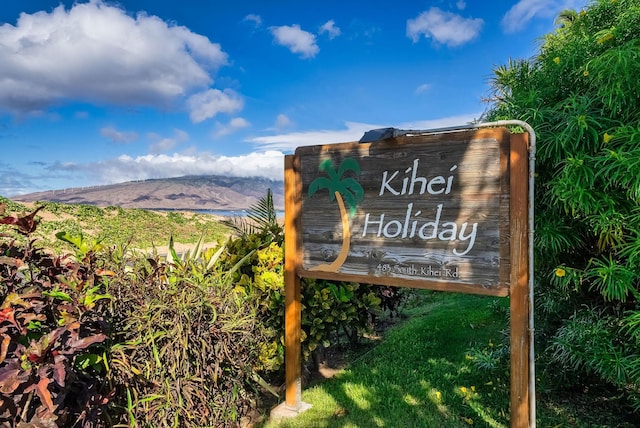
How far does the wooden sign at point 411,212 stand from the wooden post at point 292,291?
0.08 meters

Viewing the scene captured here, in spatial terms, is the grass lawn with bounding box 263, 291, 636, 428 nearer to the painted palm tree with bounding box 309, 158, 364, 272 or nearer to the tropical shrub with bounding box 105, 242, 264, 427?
the tropical shrub with bounding box 105, 242, 264, 427

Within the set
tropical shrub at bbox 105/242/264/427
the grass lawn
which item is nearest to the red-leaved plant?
tropical shrub at bbox 105/242/264/427

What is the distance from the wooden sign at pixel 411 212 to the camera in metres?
2.52

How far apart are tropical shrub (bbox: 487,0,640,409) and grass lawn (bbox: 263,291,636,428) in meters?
0.41

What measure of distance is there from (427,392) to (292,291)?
143 cm

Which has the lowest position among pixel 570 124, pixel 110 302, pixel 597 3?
pixel 110 302

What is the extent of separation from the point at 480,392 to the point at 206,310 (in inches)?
93.9

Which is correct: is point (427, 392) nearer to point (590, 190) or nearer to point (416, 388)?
point (416, 388)

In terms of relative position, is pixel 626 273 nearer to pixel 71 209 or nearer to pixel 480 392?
pixel 480 392

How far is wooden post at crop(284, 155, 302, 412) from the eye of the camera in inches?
133

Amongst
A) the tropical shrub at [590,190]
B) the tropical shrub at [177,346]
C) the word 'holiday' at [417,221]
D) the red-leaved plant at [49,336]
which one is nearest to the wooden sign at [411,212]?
the word 'holiday' at [417,221]

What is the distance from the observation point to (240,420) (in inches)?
123

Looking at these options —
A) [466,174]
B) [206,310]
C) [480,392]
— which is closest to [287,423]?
[206,310]

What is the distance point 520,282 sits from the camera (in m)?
2.43
